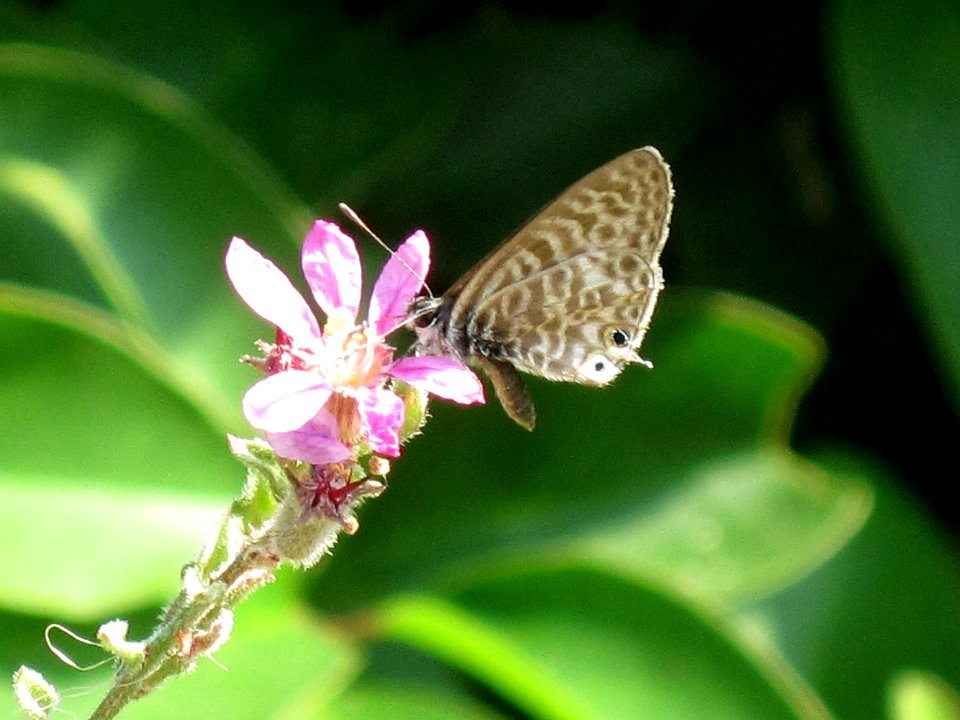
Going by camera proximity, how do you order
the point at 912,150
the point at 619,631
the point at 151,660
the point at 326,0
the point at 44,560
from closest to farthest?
the point at 151,660 < the point at 44,560 < the point at 619,631 < the point at 912,150 < the point at 326,0

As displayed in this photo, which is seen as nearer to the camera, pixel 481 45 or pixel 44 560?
pixel 44 560

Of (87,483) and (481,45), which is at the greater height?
(481,45)

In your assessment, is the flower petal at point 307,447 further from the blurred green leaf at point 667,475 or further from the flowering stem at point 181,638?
the blurred green leaf at point 667,475

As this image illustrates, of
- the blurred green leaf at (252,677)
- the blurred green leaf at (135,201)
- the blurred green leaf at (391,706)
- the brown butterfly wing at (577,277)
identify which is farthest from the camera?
the blurred green leaf at (135,201)

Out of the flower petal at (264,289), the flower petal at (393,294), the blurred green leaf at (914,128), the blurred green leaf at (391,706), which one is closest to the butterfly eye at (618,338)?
the flower petal at (393,294)

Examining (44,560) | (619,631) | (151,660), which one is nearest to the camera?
(151,660)

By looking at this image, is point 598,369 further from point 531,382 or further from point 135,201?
point 135,201

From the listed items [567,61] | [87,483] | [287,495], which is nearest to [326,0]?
[567,61]

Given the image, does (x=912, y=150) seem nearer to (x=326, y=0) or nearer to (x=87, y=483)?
(x=326, y=0)
